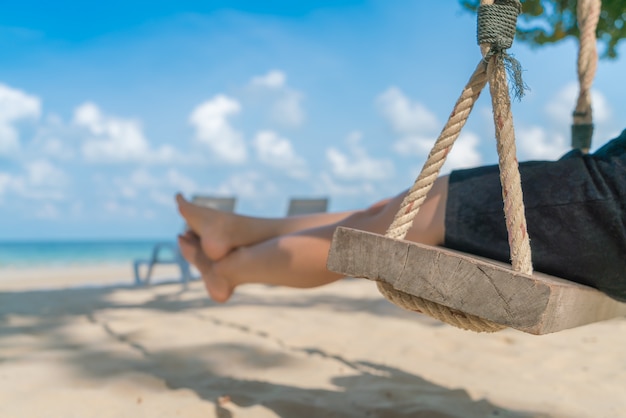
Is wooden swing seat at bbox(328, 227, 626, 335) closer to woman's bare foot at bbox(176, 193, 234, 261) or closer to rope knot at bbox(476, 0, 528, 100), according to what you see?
rope knot at bbox(476, 0, 528, 100)

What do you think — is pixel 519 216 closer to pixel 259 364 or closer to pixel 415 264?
pixel 415 264

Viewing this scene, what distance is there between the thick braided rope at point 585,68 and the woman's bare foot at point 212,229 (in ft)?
4.08

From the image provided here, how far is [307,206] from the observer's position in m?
6.46

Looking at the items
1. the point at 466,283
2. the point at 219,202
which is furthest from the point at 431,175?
the point at 219,202

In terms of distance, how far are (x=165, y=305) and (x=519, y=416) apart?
294 centimetres

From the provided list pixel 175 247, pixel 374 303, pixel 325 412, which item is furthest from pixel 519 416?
pixel 175 247

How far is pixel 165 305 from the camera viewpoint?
4020 mm

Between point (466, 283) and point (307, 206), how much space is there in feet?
18.4

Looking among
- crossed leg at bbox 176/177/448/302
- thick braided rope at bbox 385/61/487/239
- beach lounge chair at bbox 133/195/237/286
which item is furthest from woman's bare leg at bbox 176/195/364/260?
beach lounge chair at bbox 133/195/237/286

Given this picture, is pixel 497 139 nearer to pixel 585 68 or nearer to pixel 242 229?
pixel 585 68

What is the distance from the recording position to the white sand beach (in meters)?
1.66

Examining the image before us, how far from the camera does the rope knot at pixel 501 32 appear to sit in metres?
1.00

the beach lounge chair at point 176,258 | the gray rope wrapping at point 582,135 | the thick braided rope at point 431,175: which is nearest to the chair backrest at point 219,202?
the beach lounge chair at point 176,258

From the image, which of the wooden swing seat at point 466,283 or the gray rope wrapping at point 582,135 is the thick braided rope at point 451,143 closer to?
the wooden swing seat at point 466,283
